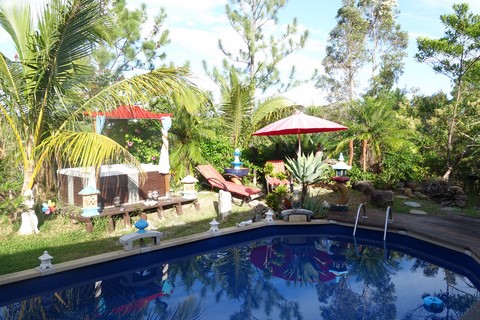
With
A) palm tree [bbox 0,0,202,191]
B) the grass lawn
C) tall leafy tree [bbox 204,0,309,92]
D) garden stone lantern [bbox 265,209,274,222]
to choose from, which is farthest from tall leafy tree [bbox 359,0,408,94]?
palm tree [bbox 0,0,202,191]

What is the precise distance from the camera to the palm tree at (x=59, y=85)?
5.64m

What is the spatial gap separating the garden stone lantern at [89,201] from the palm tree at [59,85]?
990 millimetres

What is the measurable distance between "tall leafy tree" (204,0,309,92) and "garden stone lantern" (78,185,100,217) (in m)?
11.8

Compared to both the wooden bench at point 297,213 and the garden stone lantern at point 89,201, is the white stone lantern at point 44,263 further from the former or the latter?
the wooden bench at point 297,213

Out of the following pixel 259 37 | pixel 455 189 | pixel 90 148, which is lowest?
pixel 455 189

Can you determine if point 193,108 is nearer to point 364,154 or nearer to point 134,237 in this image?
point 134,237

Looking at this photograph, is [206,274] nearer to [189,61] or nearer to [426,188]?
[426,188]

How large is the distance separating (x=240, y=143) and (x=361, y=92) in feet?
52.9

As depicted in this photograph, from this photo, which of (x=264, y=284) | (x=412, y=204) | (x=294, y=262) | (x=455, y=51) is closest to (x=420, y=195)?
(x=412, y=204)

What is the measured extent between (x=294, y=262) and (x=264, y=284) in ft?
3.97

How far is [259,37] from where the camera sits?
691 inches

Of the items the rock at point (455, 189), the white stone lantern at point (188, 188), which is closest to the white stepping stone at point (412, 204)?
the rock at point (455, 189)

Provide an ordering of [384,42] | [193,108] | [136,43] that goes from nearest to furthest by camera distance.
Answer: [193,108] → [136,43] → [384,42]

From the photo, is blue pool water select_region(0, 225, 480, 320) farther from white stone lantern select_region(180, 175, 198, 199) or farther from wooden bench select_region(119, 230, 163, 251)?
white stone lantern select_region(180, 175, 198, 199)
